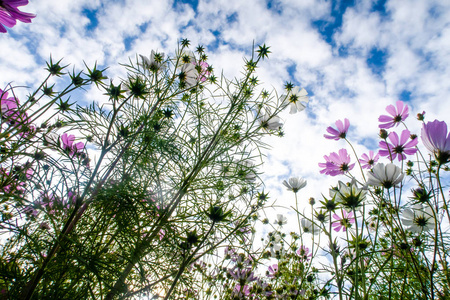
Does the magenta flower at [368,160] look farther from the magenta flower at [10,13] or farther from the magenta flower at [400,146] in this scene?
the magenta flower at [10,13]

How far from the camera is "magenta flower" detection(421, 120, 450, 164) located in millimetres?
729

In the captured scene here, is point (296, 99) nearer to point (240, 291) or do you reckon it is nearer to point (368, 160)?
point (368, 160)

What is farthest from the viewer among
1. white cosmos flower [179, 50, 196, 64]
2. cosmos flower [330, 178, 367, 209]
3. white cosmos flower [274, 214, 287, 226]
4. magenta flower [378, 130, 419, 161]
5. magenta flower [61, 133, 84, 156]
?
white cosmos flower [274, 214, 287, 226]

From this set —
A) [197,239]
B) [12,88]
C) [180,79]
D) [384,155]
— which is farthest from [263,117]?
[12,88]

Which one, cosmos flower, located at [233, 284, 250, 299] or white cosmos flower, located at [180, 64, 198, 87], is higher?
white cosmos flower, located at [180, 64, 198, 87]

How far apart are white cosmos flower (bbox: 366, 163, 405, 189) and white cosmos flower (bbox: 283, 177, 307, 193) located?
49 centimetres

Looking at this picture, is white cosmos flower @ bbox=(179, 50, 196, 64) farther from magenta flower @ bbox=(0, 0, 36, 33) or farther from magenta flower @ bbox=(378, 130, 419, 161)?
magenta flower @ bbox=(378, 130, 419, 161)

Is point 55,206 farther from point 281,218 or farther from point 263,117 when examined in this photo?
point 281,218

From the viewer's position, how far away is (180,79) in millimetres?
1273

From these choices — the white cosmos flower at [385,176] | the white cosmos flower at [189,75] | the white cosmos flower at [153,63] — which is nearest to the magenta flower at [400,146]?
the white cosmos flower at [385,176]

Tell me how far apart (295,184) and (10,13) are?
1.38 m

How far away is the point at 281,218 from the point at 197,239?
1.66m

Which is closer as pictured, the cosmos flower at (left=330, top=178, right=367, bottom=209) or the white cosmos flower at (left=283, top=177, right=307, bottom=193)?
the cosmos flower at (left=330, top=178, right=367, bottom=209)

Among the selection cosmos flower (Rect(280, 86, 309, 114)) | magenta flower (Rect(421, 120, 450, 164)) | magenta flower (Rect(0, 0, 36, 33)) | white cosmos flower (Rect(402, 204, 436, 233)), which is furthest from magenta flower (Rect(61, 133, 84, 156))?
white cosmos flower (Rect(402, 204, 436, 233))
